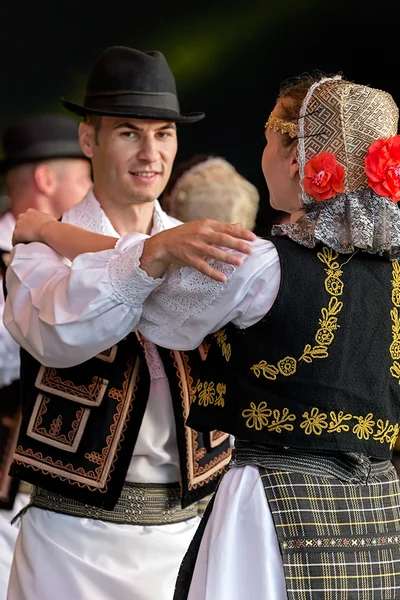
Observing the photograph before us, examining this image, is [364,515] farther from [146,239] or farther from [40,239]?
[40,239]

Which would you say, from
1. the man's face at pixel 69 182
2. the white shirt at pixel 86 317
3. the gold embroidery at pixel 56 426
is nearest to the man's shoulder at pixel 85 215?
the white shirt at pixel 86 317

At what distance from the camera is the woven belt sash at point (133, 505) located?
252 cm

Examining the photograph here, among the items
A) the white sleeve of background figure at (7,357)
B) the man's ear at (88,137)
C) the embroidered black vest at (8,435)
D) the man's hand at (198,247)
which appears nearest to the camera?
the man's hand at (198,247)

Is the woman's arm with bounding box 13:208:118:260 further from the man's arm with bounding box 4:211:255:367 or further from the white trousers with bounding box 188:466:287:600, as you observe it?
the white trousers with bounding box 188:466:287:600

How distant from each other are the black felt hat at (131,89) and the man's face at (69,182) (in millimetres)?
1095

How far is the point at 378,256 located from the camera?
2.06m

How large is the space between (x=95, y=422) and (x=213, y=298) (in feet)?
2.15

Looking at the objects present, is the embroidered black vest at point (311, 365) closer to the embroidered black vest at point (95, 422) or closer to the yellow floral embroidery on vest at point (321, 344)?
the yellow floral embroidery on vest at point (321, 344)

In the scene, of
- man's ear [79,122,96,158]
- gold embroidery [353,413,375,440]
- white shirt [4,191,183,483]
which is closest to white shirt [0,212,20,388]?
man's ear [79,122,96,158]

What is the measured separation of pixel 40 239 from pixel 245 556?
96 centimetres

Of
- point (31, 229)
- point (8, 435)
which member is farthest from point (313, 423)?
point (8, 435)

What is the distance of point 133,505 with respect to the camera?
8.36ft

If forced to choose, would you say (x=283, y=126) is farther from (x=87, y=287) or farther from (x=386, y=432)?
(x=386, y=432)

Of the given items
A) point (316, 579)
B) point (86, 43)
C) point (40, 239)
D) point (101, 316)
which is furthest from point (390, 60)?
point (316, 579)
